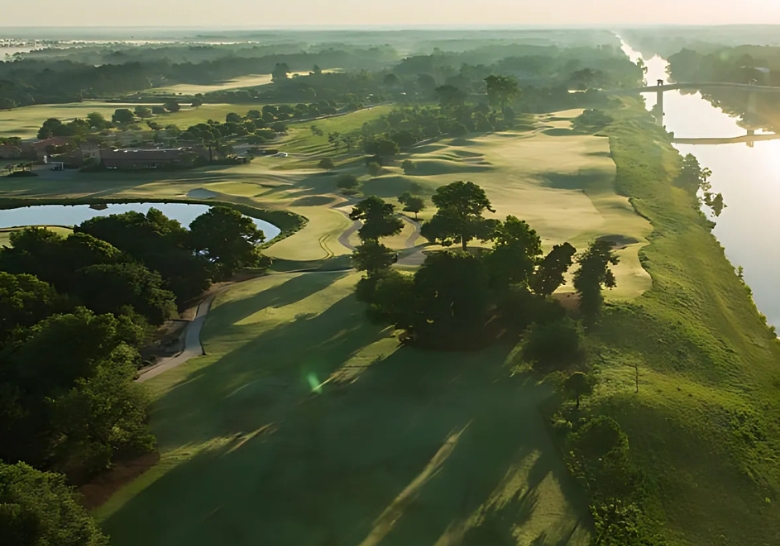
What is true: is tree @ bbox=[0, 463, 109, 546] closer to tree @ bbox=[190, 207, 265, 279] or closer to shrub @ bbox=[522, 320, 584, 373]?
shrub @ bbox=[522, 320, 584, 373]

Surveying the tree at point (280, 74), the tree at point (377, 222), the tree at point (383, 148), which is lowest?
the tree at point (383, 148)

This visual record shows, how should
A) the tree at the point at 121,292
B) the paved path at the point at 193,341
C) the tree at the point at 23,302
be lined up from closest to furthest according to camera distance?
the tree at the point at 23,302
the paved path at the point at 193,341
the tree at the point at 121,292

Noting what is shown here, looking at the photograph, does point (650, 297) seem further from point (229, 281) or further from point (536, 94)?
point (536, 94)

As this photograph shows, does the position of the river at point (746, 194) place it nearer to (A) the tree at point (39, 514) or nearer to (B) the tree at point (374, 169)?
(B) the tree at point (374, 169)

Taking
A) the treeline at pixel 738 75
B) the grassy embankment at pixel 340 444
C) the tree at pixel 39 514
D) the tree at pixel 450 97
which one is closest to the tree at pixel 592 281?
the grassy embankment at pixel 340 444

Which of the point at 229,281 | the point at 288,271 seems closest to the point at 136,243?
the point at 229,281

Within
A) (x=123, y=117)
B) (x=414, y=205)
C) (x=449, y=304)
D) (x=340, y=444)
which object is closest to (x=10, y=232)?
(x=414, y=205)

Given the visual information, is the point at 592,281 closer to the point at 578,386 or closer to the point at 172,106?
the point at 578,386
